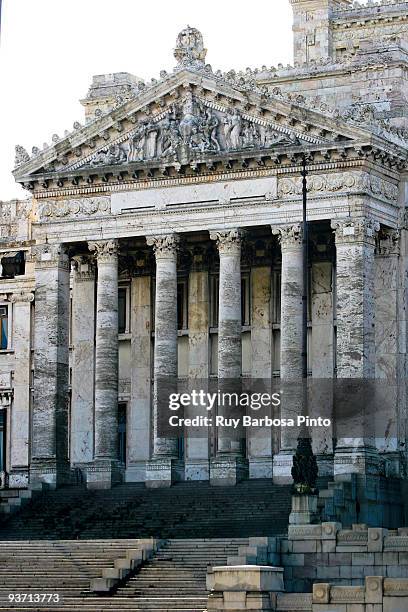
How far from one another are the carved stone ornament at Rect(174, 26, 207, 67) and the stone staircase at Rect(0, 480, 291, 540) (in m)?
16.3

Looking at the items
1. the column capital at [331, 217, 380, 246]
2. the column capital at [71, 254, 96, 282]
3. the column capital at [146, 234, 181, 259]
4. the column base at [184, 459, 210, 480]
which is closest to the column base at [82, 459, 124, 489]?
the column base at [184, 459, 210, 480]

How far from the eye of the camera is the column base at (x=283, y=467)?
82.8 m

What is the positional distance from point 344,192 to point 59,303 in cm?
1282

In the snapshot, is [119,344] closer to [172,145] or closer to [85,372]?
[85,372]

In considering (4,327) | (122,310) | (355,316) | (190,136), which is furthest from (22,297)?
(355,316)

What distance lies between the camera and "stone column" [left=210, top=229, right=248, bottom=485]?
8506 centimetres

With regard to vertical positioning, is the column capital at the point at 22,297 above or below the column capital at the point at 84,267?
below

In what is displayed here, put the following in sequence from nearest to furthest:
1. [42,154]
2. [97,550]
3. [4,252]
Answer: [97,550], [42,154], [4,252]

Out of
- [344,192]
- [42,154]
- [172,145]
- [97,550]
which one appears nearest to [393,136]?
[344,192]

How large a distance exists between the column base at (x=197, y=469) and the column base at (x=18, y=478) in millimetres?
7489

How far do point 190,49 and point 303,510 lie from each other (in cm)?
2146

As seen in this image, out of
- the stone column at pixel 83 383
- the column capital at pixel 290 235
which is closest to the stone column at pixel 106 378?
the stone column at pixel 83 383

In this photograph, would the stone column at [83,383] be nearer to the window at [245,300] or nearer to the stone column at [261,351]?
the window at [245,300]

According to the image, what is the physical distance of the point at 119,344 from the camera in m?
91.9
